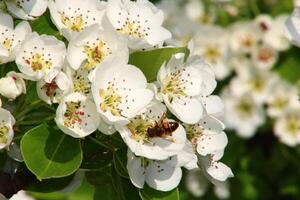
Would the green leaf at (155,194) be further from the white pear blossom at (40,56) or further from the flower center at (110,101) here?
the white pear blossom at (40,56)

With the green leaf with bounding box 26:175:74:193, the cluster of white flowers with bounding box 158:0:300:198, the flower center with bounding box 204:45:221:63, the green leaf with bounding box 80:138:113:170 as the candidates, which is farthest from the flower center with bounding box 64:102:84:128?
the flower center with bounding box 204:45:221:63

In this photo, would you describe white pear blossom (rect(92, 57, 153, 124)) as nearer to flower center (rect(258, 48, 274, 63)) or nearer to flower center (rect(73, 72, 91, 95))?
flower center (rect(73, 72, 91, 95))

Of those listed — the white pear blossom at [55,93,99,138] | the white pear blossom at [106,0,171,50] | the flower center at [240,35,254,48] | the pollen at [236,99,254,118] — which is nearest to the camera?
the white pear blossom at [55,93,99,138]

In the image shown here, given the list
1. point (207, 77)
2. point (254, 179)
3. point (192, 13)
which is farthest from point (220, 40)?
point (207, 77)

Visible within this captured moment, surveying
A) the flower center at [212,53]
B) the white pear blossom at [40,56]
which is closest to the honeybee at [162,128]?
the white pear blossom at [40,56]

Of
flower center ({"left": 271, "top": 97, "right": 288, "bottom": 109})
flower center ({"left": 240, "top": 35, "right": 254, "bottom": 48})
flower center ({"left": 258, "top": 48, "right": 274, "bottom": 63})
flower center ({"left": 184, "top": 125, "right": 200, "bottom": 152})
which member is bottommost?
flower center ({"left": 271, "top": 97, "right": 288, "bottom": 109})

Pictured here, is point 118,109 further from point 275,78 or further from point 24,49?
Answer: point 275,78
